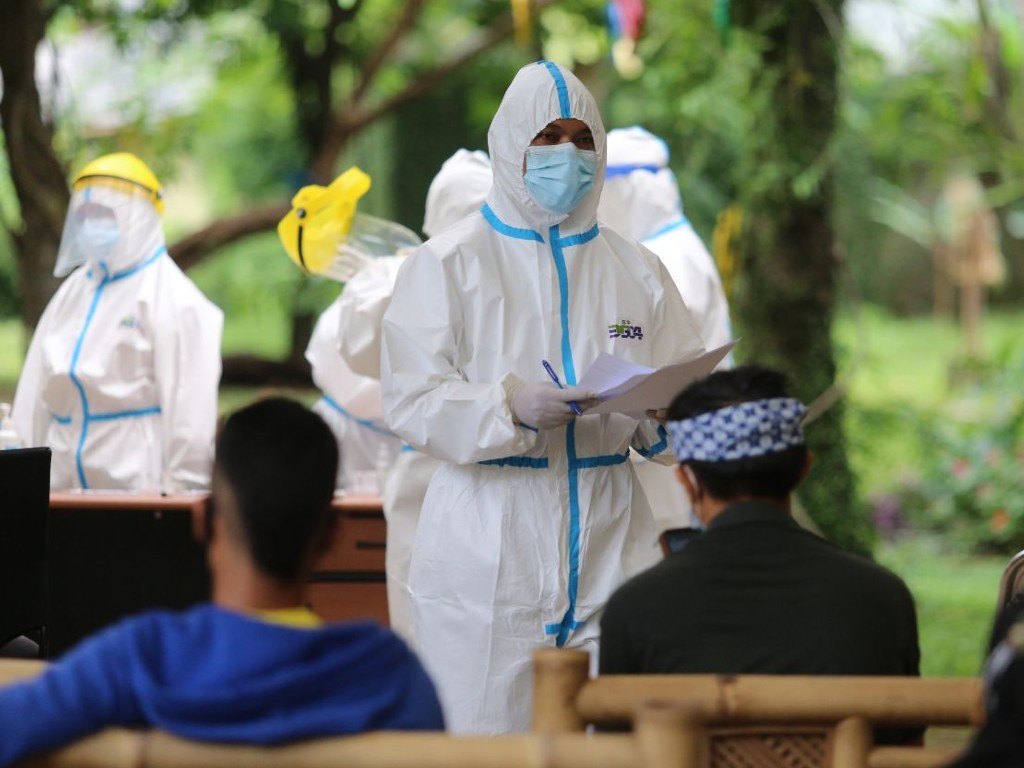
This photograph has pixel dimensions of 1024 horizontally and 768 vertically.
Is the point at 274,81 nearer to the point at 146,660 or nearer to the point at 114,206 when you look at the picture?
the point at 114,206

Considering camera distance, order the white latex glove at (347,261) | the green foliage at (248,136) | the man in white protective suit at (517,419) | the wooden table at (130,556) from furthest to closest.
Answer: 1. the green foliage at (248,136)
2. the white latex glove at (347,261)
3. the wooden table at (130,556)
4. the man in white protective suit at (517,419)

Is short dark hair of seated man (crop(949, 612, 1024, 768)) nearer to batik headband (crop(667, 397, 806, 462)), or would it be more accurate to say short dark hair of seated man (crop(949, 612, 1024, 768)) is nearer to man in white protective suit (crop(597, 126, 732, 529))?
batik headband (crop(667, 397, 806, 462))

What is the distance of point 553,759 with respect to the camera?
1.57 metres

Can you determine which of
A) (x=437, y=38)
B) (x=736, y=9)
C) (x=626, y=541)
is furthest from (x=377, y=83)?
(x=626, y=541)

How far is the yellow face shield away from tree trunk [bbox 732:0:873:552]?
2.60 metres

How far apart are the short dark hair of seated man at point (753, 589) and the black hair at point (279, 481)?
56 cm

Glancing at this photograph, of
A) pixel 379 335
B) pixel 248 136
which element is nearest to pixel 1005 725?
pixel 379 335

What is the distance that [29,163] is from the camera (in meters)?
7.57

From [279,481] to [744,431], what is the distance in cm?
77

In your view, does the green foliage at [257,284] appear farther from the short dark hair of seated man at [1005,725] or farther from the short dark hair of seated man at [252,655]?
the short dark hair of seated man at [1005,725]

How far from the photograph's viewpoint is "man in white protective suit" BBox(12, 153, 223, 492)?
17.5 ft

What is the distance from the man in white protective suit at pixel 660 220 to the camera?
525cm

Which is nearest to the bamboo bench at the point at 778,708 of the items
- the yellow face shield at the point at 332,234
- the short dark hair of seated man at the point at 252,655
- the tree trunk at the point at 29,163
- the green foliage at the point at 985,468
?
the short dark hair of seated man at the point at 252,655

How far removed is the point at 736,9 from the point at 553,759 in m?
6.33
